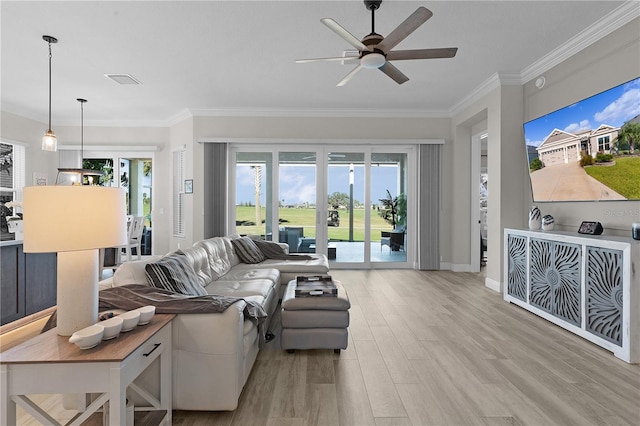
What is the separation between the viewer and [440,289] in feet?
16.4

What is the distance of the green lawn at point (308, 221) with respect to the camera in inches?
259

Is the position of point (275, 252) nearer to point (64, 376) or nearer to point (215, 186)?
point (215, 186)

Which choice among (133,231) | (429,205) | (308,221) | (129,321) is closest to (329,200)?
(308,221)

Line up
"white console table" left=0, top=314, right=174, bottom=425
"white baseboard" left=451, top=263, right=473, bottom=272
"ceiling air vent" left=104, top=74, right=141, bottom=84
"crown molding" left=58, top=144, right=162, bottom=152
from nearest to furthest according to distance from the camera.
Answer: "white console table" left=0, top=314, right=174, bottom=425 < "ceiling air vent" left=104, top=74, right=141, bottom=84 < "white baseboard" left=451, top=263, right=473, bottom=272 < "crown molding" left=58, top=144, right=162, bottom=152

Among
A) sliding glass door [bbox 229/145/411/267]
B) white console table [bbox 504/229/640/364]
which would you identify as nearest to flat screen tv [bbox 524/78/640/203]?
white console table [bbox 504/229/640/364]

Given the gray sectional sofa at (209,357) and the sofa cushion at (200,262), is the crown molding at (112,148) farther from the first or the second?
the gray sectional sofa at (209,357)

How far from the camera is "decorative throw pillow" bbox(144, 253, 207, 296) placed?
2.35m

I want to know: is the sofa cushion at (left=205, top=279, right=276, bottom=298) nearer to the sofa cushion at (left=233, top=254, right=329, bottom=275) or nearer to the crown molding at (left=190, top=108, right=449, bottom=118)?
the sofa cushion at (left=233, top=254, right=329, bottom=275)

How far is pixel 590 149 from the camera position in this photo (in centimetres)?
340

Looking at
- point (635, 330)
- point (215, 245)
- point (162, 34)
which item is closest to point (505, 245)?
point (635, 330)

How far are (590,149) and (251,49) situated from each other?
373 centimetres

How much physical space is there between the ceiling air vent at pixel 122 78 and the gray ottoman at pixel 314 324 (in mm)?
4104

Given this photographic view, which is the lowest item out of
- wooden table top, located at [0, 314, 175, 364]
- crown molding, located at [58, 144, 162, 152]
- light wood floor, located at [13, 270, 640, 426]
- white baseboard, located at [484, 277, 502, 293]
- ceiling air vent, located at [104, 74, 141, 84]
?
light wood floor, located at [13, 270, 640, 426]

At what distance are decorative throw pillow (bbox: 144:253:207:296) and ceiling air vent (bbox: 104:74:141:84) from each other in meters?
3.38
